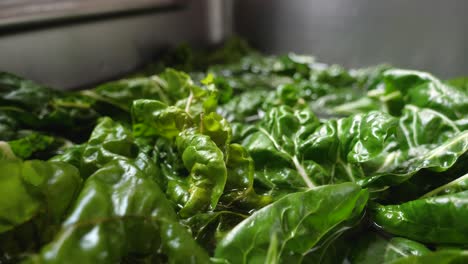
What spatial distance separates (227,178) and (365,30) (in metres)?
1.64

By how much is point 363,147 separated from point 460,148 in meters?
0.19

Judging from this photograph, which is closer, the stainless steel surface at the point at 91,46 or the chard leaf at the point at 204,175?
the chard leaf at the point at 204,175

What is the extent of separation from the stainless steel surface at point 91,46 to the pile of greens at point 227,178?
0.38 m

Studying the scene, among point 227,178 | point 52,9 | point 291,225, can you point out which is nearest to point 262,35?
point 52,9

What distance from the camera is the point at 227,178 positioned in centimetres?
80

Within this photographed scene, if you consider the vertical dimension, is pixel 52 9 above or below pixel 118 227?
above

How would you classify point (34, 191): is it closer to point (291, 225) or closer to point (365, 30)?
point (291, 225)

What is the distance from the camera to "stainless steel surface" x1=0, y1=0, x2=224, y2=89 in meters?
1.45

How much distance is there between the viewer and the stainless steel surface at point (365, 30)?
1918mm

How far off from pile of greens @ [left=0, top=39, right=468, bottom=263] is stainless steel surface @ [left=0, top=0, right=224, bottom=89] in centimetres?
38

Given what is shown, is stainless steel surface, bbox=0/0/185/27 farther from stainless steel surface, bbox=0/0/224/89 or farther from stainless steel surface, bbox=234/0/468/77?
stainless steel surface, bbox=234/0/468/77

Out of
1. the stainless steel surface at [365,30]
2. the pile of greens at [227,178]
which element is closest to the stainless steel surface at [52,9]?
the pile of greens at [227,178]

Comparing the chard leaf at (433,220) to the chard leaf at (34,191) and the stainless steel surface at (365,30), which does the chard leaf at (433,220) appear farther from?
the stainless steel surface at (365,30)

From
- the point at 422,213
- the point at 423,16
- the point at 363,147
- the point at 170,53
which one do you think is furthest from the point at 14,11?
the point at 423,16
